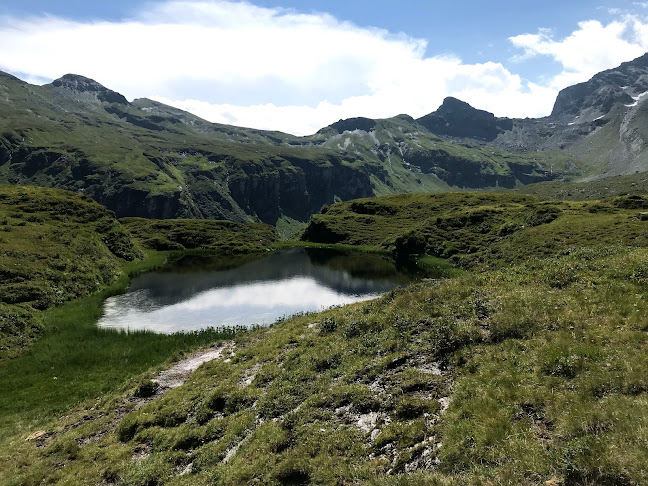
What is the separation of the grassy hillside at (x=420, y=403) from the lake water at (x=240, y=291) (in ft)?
97.5

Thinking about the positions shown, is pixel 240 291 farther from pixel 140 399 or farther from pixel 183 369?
pixel 140 399

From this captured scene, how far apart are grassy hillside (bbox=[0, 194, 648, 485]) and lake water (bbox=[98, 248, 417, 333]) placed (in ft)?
97.5

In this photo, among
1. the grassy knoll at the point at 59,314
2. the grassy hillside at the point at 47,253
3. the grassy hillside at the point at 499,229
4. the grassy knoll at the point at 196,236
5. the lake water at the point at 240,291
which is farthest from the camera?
the grassy knoll at the point at 196,236

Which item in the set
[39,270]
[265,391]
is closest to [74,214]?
[39,270]

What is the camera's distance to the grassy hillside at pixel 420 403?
33.9ft

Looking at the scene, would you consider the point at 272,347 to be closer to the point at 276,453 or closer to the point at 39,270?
the point at 276,453

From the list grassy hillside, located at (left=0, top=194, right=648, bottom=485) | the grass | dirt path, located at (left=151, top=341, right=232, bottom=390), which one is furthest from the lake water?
the grass

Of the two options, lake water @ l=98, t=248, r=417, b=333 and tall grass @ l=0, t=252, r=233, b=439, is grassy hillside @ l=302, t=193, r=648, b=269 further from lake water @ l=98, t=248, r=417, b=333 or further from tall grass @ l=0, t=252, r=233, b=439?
tall grass @ l=0, t=252, r=233, b=439

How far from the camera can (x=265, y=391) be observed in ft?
67.5

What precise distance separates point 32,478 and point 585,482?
23284 mm

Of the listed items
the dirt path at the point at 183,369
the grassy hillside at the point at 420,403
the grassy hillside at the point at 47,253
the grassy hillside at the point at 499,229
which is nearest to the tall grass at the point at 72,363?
the dirt path at the point at 183,369

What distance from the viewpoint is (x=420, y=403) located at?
14250 mm

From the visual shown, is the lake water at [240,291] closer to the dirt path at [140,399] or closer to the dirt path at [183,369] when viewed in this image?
the dirt path at [183,369]

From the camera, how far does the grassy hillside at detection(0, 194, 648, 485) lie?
10320mm
